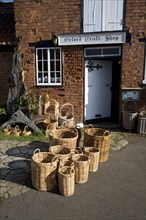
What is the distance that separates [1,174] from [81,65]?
486cm

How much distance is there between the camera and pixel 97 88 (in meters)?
9.14

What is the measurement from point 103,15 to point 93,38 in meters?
0.81

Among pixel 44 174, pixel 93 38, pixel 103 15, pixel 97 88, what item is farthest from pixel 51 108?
pixel 44 174

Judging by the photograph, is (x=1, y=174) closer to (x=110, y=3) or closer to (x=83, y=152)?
(x=83, y=152)

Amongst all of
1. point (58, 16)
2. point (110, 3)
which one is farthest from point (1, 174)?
point (110, 3)

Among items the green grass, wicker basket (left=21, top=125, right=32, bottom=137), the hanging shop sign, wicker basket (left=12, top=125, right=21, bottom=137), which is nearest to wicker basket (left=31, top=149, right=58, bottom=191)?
the green grass

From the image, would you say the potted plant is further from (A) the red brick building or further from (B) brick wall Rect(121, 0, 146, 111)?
(B) brick wall Rect(121, 0, 146, 111)

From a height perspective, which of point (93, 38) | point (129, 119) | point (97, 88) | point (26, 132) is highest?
point (93, 38)

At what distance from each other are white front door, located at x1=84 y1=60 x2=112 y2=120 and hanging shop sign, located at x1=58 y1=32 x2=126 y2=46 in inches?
31.6

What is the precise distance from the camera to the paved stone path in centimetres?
463

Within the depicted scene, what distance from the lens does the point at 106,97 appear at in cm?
944

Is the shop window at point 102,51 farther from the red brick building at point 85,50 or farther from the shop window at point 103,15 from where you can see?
the shop window at point 103,15

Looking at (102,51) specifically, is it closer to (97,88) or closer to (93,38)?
(93,38)

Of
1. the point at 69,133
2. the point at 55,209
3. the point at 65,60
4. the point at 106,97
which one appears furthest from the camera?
the point at 106,97
